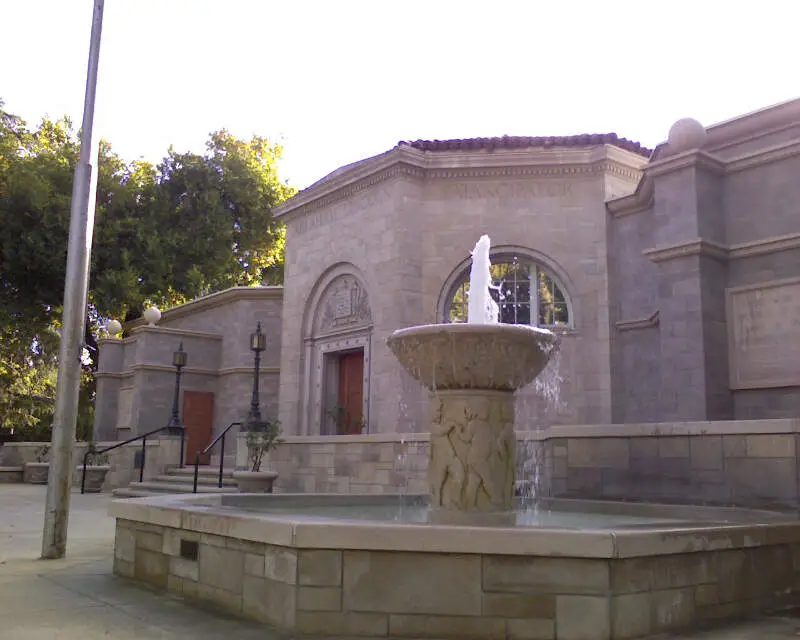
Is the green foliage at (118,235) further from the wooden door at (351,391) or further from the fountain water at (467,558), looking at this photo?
the fountain water at (467,558)

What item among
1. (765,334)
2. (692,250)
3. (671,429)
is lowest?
(671,429)

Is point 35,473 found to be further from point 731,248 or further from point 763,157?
point 763,157

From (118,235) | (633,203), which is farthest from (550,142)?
(118,235)

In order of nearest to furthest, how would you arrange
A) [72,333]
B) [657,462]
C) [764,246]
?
[72,333]
[657,462]
[764,246]

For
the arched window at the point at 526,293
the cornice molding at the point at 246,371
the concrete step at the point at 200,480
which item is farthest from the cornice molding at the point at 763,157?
the cornice molding at the point at 246,371

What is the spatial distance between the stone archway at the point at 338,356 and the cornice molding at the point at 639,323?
18.3ft

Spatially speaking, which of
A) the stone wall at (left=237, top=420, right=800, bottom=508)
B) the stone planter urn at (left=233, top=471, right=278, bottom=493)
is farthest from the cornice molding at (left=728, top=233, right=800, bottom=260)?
the stone planter urn at (left=233, top=471, right=278, bottom=493)

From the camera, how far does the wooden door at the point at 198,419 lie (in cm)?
2356

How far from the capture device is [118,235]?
2856cm

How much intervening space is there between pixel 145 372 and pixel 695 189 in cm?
1726

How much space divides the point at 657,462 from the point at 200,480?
37.6 feet

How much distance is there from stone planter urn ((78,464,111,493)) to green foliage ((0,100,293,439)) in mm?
9299

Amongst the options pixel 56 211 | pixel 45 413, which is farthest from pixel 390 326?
pixel 45 413

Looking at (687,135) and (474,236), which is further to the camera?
(474,236)
